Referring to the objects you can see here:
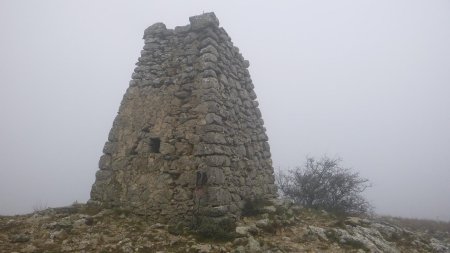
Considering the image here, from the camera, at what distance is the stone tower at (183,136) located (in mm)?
6430

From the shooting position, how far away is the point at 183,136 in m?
6.86

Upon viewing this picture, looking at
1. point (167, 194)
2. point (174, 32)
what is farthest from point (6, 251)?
point (174, 32)

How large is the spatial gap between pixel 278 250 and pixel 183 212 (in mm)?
1880

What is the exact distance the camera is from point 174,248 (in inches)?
211

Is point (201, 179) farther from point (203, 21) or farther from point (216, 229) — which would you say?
point (203, 21)

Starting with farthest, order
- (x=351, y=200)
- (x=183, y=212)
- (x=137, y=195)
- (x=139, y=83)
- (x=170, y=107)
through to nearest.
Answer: (x=351, y=200) → (x=139, y=83) → (x=170, y=107) → (x=137, y=195) → (x=183, y=212)

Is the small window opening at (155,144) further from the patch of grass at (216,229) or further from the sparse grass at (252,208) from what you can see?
the sparse grass at (252,208)

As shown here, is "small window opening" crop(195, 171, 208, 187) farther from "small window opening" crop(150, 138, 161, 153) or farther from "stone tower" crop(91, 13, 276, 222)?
"small window opening" crop(150, 138, 161, 153)

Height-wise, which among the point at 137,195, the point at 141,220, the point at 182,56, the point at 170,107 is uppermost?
the point at 182,56

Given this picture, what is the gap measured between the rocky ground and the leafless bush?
5.39m

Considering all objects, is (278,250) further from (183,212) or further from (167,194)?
(167,194)

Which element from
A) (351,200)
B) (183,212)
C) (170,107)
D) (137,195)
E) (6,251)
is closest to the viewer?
(6,251)

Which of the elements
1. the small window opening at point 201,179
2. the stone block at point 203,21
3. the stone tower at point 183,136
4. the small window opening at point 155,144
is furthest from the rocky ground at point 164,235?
the stone block at point 203,21

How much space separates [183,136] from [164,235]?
202 centimetres
